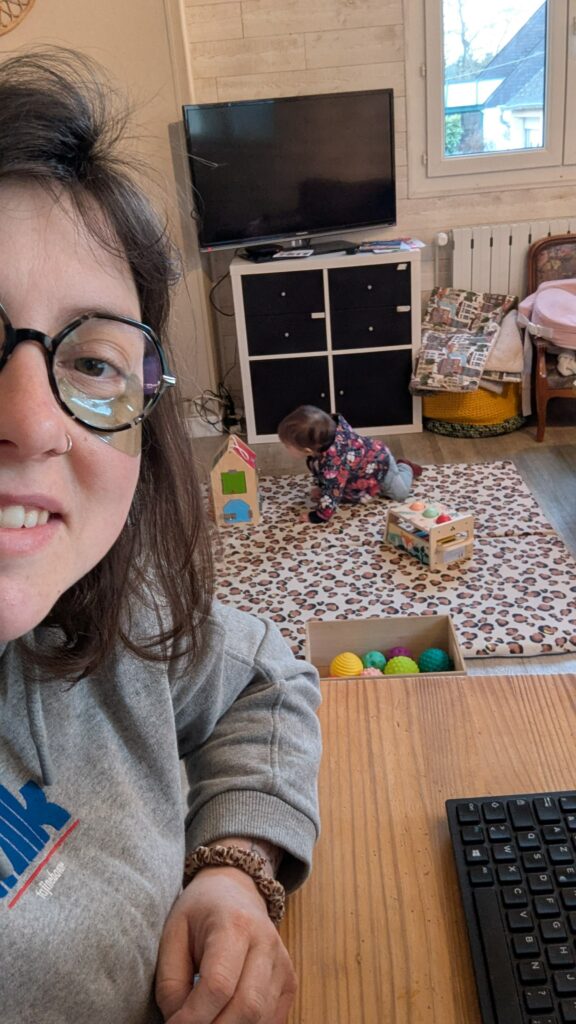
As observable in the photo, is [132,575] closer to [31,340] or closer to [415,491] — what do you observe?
[31,340]

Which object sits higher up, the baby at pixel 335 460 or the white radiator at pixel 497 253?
the white radiator at pixel 497 253

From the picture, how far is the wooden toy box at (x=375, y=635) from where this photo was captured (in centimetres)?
199

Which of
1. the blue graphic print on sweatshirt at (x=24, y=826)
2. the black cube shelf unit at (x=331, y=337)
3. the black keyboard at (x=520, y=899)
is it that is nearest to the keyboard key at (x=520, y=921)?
the black keyboard at (x=520, y=899)

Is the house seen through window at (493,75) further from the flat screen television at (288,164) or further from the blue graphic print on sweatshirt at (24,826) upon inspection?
the blue graphic print on sweatshirt at (24,826)

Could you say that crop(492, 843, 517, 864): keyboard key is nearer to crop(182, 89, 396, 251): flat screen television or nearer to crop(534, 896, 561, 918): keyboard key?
crop(534, 896, 561, 918): keyboard key

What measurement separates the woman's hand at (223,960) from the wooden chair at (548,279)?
3349 mm

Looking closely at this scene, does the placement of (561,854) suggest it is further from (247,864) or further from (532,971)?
(247,864)

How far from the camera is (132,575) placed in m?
0.74

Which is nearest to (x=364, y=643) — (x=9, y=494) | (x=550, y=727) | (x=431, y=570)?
(x=431, y=570)

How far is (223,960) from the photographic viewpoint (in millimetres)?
596

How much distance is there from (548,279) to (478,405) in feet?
2.59

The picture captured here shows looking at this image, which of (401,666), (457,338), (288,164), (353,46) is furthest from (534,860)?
(353,46)

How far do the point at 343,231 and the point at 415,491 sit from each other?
1.45m

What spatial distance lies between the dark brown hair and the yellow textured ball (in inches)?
47.5
